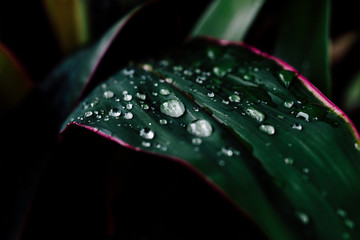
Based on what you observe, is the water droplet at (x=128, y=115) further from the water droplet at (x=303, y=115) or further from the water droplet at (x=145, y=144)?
the water droplet at (x=303, y=115)

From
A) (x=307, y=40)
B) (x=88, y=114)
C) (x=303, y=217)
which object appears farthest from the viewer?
(x=307, y=40)

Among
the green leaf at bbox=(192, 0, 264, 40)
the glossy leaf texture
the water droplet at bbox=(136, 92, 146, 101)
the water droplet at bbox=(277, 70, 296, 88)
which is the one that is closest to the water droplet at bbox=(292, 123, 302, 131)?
the glossy leaf texture

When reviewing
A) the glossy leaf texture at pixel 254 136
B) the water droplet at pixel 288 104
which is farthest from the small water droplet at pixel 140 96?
the water droplet at pixel 288 104

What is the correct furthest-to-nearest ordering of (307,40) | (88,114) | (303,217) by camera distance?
(307,40), (88,114), (303,217)

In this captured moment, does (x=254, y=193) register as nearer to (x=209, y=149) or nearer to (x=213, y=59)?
(x=209, y=149)

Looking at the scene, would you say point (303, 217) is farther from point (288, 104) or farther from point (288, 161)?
point (288, 104)

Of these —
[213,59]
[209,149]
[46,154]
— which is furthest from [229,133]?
[46,154]

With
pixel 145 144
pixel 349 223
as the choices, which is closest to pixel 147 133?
pixel 145 144
